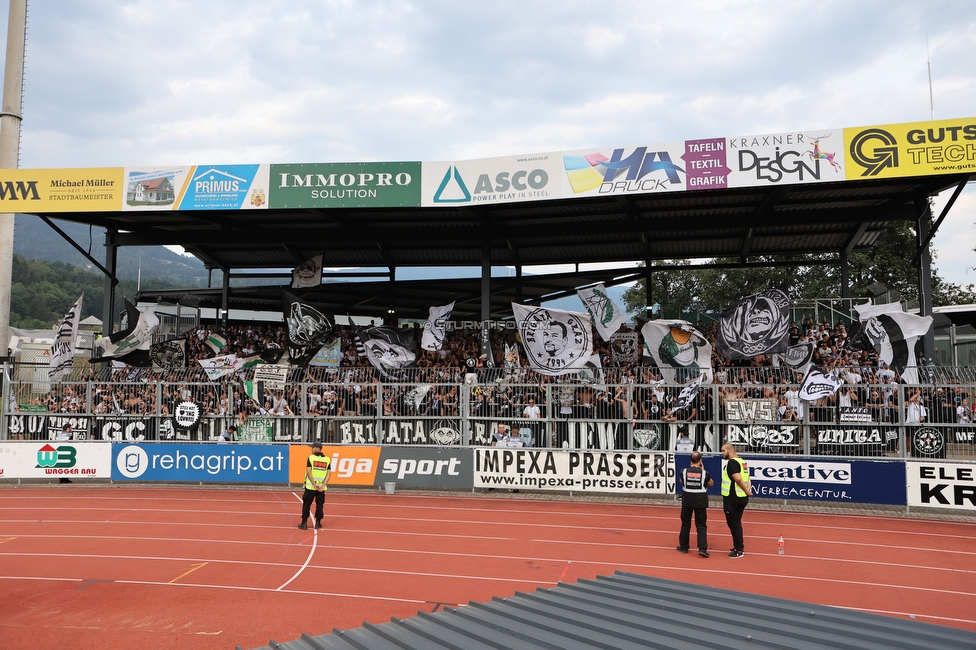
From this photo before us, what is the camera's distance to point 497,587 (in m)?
10.1

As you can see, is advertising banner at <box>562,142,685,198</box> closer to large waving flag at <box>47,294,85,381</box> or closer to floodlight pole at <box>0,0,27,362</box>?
large waving flag at <box>47,294,85,381</box>

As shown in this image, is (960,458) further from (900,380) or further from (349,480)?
(349,480)

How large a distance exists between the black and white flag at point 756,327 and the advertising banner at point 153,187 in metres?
16.2

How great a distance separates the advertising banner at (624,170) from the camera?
18.2m

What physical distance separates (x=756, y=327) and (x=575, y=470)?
7.01m

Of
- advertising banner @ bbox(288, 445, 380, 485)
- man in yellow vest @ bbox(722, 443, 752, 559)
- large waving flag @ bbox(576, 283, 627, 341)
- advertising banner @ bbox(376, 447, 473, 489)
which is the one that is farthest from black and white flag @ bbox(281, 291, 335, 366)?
man in yellow vest @ bbox(722, 443, 752, 559)

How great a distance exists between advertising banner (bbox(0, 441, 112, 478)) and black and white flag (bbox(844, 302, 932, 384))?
20.7 metres

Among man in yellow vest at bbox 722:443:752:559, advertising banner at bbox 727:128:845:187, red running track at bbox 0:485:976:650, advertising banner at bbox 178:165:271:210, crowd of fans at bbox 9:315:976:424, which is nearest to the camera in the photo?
red running track at bbox 0:485:976:650

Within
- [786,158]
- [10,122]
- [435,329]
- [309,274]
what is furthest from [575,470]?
[10,122]

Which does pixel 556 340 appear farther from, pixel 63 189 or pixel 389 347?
pixel 63 189

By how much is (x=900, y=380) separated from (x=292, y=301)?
17079 millimetres

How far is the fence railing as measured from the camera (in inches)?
614

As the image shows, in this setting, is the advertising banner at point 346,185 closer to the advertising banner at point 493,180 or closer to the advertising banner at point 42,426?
the advertising banner at point 493,180

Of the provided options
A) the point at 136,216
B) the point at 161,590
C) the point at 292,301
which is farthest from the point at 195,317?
the point at 161,590
